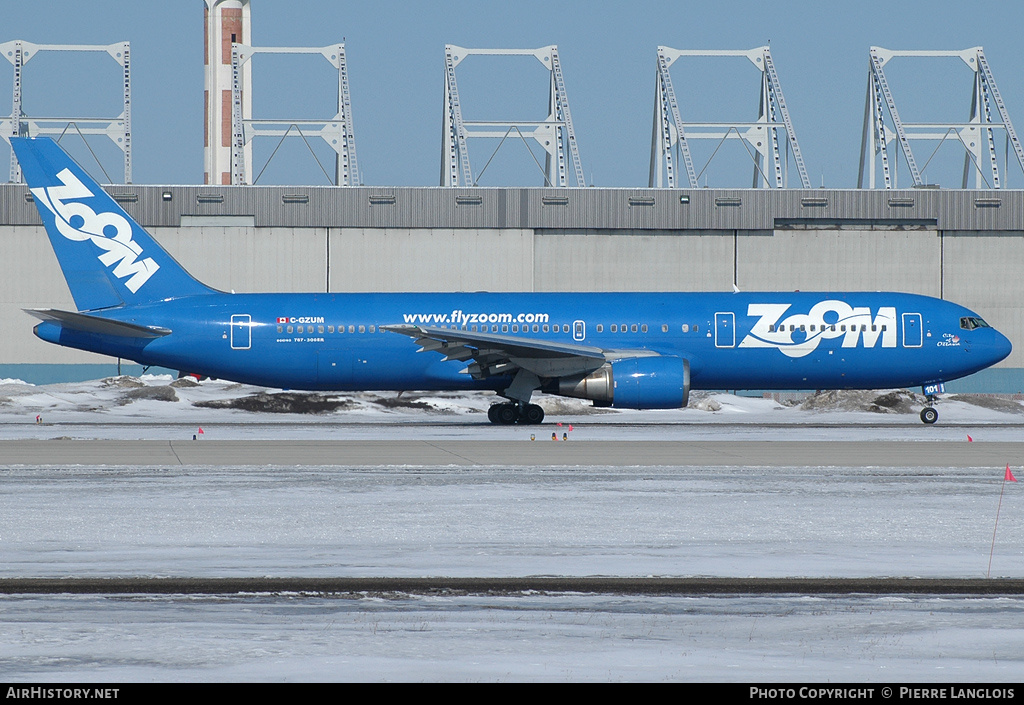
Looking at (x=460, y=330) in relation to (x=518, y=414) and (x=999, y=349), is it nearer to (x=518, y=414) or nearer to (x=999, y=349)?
(x=518, y=414)

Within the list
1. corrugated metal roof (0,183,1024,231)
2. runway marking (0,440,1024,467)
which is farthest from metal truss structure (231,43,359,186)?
runway marking (0,440,1024,467)

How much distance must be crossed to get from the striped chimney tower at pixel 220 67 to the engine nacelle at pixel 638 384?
5557 centimetres

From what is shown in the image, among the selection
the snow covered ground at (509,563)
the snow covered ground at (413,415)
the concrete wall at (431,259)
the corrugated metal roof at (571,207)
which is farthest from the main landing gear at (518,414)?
the corrugated metal roof at (571,207)

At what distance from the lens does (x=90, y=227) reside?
32.8m

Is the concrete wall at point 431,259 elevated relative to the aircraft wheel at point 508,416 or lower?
elevated

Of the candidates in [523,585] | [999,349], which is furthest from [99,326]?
[999,349]

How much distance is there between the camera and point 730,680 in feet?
23.6

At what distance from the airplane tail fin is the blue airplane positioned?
4cm

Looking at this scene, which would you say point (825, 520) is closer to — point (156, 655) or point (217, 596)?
point (217, 596)

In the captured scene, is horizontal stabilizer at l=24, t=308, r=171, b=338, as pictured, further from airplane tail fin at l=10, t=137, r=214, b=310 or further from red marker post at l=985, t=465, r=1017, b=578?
red marker post at l=985, t=465, r=1017, b=578

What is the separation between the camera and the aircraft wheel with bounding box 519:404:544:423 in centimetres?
3256

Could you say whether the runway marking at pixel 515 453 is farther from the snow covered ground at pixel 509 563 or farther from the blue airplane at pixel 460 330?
the blue airplane at pixel 460 330

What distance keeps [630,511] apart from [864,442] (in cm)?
1252

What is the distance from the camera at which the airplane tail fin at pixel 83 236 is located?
3272 cm
